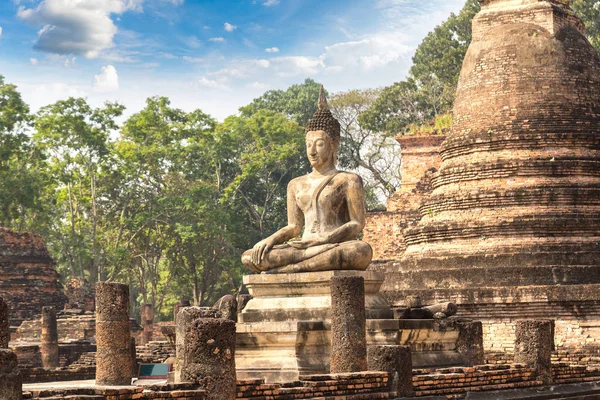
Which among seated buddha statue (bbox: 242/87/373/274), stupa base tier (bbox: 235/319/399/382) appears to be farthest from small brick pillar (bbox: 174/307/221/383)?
seated buddha statue (bbox: 242/87/373/274)

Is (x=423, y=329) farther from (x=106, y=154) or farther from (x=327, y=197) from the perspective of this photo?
(x=106, y=154)

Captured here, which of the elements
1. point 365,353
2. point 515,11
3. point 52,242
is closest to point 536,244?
point 515,11

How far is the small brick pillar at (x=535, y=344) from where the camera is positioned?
515 inches

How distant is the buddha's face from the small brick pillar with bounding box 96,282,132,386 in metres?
2.85

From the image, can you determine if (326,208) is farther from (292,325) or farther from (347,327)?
(347,327)

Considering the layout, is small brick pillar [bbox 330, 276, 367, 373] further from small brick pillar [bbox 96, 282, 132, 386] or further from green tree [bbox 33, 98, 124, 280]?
green tree [bbox 33, 98, 124, 280]

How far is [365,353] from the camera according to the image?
11.3 meters

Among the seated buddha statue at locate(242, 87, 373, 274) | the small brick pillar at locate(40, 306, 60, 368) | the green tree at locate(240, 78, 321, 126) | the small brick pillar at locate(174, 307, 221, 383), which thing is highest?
the green tree at locate(240, 78, 321, 126)

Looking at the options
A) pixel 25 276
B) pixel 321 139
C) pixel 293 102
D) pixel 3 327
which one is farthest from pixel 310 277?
pixel 293 102

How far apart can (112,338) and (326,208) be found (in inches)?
117

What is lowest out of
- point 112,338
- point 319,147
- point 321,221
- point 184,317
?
point 112,338

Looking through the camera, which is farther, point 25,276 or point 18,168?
point 18,168

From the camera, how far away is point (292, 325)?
40.1ft

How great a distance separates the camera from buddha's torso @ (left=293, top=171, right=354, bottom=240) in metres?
13.5
